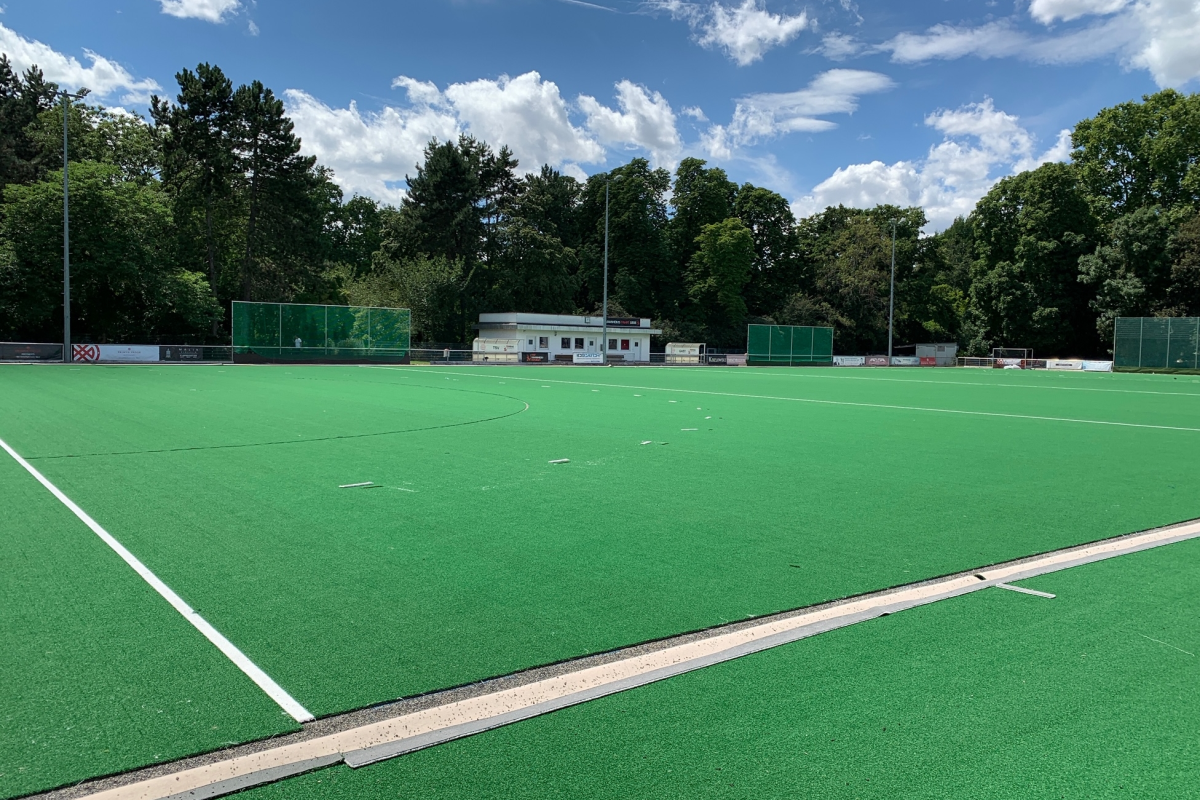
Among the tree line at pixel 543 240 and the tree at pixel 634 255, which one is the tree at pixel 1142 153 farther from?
the tree at pixel 634 255

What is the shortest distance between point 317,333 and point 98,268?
11905mm

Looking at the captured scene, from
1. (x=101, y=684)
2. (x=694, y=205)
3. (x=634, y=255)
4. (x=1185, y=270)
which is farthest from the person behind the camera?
(x=694, y=205)

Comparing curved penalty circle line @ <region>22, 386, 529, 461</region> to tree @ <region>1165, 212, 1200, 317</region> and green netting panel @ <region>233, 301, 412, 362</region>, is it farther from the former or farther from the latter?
tree @ <region>1165, 212, 1200, 317</region>

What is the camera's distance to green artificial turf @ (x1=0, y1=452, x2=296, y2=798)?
2740 mm

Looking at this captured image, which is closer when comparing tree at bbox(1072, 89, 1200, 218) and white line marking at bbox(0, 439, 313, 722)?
white line marking at bbox(0, 439, 313, 722)

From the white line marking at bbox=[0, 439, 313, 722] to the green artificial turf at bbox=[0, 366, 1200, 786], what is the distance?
2.4 inches

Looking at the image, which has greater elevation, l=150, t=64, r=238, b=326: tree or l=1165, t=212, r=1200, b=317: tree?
l=150, t=64, r=238, b=326: tree

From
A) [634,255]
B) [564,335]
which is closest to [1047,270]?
[634,255]

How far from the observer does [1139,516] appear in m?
6.75

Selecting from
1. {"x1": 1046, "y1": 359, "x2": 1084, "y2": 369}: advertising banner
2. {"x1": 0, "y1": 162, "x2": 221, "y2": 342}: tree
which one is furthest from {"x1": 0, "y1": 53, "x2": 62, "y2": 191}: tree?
{"x1": 1046, "y1": 359, "x2": 1084, "y2": 369}: advertising banner

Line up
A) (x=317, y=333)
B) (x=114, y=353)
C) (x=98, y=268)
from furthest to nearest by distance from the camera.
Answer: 1. (x=317, y=333)
2. (x=98, y=268)
3. (x=114, y=353)

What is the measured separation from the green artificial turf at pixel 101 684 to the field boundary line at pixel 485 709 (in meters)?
0.12

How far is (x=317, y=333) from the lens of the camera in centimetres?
4416

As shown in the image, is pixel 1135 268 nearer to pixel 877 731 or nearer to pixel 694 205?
pixel 694 205
